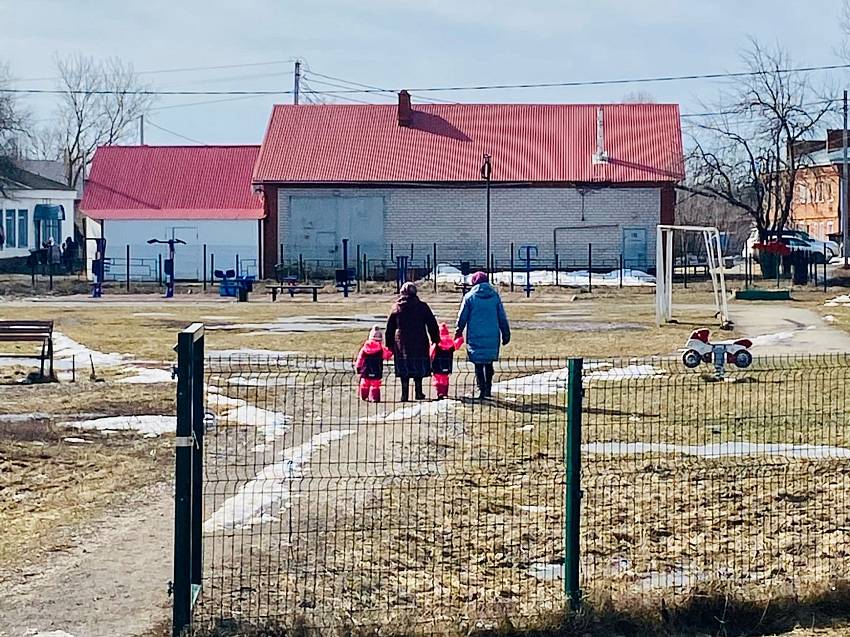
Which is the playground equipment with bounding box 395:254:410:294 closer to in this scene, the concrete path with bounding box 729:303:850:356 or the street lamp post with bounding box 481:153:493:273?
the street lamp post with bounding box 481:153:493:273

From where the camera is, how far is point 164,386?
53.5ft

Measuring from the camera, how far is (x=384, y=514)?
8.61 meters

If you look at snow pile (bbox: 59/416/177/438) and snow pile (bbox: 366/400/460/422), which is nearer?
snow pile (bbox: 59/416/177/438)

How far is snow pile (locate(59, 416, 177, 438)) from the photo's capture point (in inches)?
492

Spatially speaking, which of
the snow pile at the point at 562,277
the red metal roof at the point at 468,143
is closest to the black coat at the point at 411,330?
the snow pile at the point at 562,277

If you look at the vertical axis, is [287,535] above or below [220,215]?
below

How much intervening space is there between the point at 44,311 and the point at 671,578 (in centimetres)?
2913

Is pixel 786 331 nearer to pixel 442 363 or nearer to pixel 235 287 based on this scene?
pixel 442 363

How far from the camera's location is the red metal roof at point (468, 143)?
55.2 meters

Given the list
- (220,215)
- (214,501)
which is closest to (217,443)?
(214,501)

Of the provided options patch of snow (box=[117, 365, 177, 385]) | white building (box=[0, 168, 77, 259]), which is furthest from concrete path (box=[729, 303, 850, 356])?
white building (box=[0, 168, 77, 259])

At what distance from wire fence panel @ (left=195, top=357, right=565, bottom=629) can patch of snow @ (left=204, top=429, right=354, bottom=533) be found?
17 mm

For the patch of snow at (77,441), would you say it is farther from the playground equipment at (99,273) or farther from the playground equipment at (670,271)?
the playground equipment at (99,273)

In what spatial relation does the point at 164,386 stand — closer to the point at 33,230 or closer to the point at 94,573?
the point at 94,573
